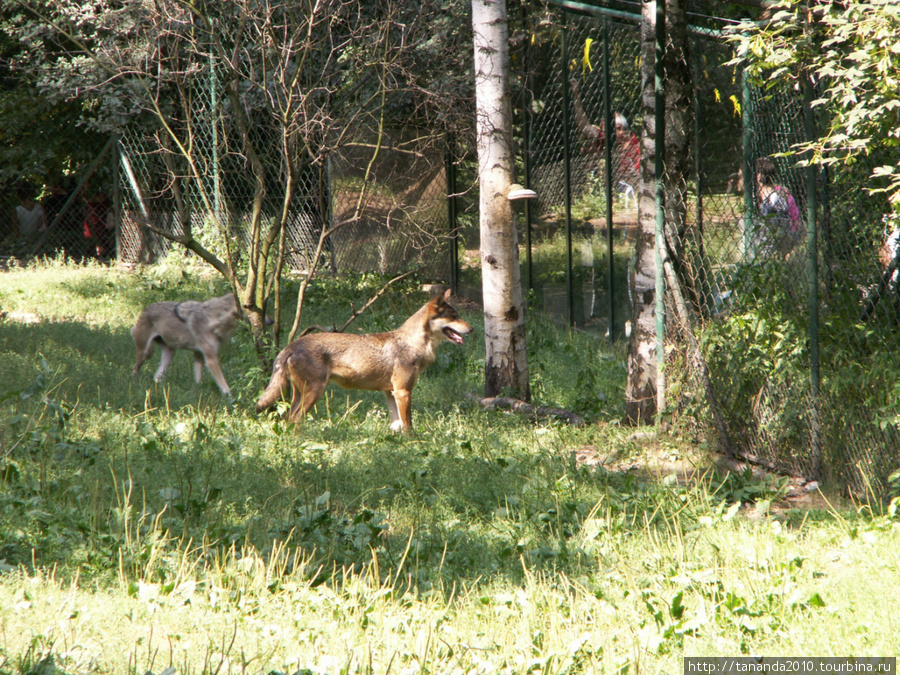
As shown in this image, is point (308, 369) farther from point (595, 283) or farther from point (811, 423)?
point (595, 283)

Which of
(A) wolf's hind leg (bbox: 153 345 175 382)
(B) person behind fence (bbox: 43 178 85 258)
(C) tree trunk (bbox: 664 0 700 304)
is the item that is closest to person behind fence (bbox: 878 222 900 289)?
(C) tree trunk (bbox: 664 0 700 304)

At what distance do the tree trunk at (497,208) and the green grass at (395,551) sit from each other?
0.72 m

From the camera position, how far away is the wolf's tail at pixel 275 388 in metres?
7.26

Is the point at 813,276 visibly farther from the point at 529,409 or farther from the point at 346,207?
the point at 346,207

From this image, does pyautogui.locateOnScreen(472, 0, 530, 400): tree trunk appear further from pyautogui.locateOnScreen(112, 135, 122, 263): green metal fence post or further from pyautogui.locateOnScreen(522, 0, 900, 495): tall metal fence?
pyautogui.locateOnScreen(112, 135, 122, 263): green metal fence post

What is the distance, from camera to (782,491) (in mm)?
5551

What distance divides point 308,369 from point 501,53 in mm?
3319

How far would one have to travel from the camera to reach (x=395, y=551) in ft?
15.8

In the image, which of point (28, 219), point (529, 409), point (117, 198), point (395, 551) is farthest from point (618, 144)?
point (28, 219)

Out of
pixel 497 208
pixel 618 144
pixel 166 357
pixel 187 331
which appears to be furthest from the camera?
pixel 618 144

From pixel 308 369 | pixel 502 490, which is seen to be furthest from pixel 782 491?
pixel 308 369

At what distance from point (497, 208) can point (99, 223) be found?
13080mm

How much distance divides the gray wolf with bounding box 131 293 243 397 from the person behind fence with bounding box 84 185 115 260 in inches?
377

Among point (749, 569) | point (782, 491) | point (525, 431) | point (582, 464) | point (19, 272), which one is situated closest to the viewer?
point (749, 569)
